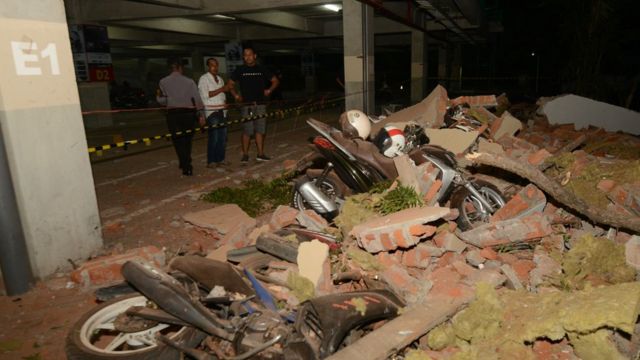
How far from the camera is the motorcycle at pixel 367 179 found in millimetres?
4703

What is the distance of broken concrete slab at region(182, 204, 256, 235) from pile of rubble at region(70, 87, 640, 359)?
2 cm

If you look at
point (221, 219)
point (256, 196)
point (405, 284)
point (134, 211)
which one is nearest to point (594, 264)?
point (405, 284)

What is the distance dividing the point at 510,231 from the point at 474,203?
0.84 m

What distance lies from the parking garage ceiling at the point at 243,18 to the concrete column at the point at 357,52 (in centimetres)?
64

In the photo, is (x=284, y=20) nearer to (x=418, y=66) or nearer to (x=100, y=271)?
(x=418, y=66)

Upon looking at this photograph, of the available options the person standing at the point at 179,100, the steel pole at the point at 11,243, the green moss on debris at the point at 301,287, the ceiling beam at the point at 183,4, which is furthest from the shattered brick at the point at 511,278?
the ceiling beam at the point at 183,4

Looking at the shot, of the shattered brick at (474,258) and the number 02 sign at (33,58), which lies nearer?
the shattered brick at (474,258)

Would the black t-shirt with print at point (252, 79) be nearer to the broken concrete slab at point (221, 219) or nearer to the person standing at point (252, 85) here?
the person standing at point (252, 85)

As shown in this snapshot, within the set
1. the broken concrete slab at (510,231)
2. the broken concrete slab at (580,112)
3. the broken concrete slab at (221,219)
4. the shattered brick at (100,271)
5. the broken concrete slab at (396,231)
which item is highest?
the broken concrete slab at (580,112)

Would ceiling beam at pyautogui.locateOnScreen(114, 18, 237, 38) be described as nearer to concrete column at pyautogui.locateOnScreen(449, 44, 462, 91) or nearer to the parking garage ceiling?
the parking garage ceiling

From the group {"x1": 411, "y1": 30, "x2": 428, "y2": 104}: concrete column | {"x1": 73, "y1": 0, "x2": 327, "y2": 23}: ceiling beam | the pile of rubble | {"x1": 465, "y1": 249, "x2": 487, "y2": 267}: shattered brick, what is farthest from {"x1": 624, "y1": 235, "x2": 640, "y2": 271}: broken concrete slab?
{"x1": 411, "y1": 30, "x2": 428, "y2": 104}: concrete column

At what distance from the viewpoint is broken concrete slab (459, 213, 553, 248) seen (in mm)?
3939

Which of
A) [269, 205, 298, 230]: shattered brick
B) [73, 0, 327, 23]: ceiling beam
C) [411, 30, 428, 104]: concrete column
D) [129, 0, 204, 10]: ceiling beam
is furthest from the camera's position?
[411, 30, 428, 104]: concrete column

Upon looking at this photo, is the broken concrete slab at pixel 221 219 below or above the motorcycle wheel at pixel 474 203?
below
